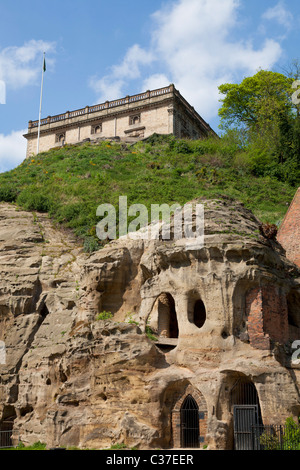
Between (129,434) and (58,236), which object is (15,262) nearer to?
(58,236)

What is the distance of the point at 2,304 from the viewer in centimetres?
2952

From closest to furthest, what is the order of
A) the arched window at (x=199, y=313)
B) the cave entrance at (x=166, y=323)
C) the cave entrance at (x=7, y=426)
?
the cave entrance at (x=166, y=323), the arched window at (x=199, y=313), the cave entrance at (x=7, y=426)

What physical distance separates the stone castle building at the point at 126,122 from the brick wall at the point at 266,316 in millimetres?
33860

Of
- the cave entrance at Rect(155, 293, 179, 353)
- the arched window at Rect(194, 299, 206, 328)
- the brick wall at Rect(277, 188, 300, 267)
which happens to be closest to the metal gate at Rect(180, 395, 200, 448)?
the cave entrance at Rect(155, 293, 179, 353)

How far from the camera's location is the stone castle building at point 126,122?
54.9 meters

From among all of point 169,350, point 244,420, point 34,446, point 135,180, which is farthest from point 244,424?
point 135,180

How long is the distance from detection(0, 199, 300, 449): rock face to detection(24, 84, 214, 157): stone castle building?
30.1 m

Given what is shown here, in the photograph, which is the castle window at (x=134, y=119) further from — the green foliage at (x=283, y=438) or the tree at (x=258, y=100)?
the green foliage at (x=283, y=438)

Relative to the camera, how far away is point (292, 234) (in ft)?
97.7

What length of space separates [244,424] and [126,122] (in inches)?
1656

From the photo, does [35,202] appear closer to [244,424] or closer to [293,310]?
[293,310]

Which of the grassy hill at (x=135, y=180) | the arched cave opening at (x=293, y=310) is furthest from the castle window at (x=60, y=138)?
the arched cave opening at (x=293, y=310)

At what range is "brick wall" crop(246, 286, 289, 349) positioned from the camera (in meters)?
21.2
